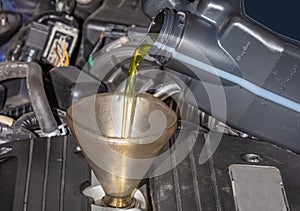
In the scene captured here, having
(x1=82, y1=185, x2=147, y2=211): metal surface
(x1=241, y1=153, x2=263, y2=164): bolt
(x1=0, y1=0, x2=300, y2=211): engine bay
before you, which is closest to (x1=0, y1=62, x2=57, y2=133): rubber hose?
(x1=0, y1=0, x2=300, y2=211): engine bay

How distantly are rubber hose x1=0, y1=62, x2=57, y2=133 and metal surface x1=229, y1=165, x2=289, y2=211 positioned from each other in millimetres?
310

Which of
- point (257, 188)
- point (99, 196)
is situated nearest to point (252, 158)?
point (257, 188)

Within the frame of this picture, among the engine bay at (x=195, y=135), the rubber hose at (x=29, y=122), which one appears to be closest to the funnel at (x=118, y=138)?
the engine bay at (x=195, y=135)

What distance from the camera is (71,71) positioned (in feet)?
4.00

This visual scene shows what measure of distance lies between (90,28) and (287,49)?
1.92ft

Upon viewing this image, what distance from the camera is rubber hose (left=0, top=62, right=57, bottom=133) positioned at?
1.03 meters

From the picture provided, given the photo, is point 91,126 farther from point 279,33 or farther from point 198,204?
point 279,33

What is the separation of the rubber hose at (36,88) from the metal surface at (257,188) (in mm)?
310

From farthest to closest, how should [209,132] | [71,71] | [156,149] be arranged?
[71,71], [209,132], [156,149]

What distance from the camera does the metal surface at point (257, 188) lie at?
0.83 meters

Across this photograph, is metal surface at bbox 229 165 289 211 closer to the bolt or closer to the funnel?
the bolt

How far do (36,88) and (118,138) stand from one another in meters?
0.37

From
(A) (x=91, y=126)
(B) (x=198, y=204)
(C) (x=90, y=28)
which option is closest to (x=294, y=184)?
(B) (x=198, y=204)

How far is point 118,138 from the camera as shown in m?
0.72
